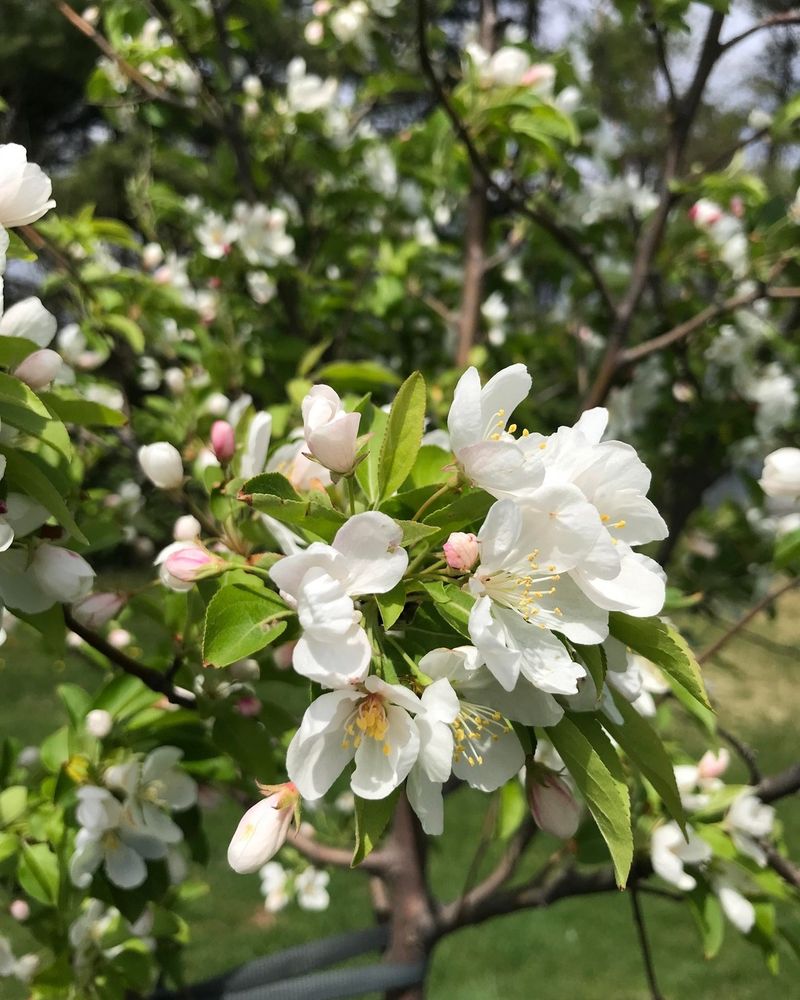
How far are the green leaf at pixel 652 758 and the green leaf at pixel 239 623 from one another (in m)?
0.30

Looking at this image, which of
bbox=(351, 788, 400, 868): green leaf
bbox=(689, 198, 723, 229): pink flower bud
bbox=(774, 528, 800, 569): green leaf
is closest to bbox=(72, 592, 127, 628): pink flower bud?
bbox=(351, 788, 400, 868): green leaf

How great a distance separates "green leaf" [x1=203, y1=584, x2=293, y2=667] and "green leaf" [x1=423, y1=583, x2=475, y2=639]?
0.44ft

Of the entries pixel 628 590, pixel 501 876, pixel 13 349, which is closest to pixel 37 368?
pixel 13 349

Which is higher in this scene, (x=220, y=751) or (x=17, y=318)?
(x=17, y=318)

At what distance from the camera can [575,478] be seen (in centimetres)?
77

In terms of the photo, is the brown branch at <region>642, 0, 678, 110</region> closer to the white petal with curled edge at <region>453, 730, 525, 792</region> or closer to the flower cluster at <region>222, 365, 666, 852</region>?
the flower cluster at <region>222, 365, 666, 852</region>

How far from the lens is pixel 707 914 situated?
128 centimetres

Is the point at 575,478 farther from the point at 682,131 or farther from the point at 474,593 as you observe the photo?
the point at 682,131

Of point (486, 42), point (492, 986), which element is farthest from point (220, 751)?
point (492, 986)

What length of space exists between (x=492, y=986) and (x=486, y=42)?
3301mm

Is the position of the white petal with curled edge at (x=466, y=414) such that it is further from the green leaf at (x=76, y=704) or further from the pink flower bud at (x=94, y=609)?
the green leaf at (x=76, y=704)

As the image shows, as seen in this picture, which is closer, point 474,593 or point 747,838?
point 474,593

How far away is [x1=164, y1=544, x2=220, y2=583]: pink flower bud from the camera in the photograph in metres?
0.89

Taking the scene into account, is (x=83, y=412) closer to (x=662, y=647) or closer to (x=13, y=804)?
(x=13, y=804)
